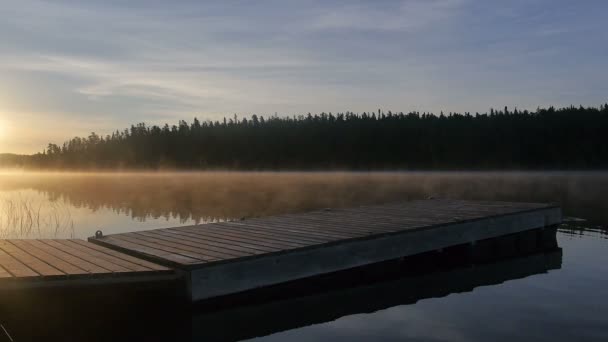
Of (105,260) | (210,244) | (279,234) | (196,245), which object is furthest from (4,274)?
(279,234)

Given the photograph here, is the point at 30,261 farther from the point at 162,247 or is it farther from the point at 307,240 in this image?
the point at 307,240

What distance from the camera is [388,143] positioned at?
74750mm

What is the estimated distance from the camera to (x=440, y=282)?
9305 mm

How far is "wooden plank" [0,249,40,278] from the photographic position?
6.08m

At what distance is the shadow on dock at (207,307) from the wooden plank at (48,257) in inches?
9.3

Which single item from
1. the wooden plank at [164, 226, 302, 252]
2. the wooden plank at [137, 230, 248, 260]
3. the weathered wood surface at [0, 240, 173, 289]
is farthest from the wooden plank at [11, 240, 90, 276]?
the wooden plank at [164, 226, 302, 252]

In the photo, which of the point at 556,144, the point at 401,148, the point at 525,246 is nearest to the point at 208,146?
the point at 401,148

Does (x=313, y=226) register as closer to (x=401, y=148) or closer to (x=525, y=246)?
(x=525, y=246)

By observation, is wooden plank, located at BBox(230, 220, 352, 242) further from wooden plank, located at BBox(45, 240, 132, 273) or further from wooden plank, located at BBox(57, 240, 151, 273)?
wooden plank, located at BBox(45, 240, 132, 273)

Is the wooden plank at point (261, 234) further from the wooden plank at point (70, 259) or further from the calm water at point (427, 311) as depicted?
the wooden plank at point (70, 259)

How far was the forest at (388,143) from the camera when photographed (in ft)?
219

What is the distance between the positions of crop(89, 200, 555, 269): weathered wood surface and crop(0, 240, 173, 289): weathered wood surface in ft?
0.99

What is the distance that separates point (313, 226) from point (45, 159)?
121253 millimetres

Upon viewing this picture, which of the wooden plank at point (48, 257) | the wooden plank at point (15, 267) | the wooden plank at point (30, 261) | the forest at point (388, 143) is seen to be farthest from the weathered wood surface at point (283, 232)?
the forest at point (388, 143)
